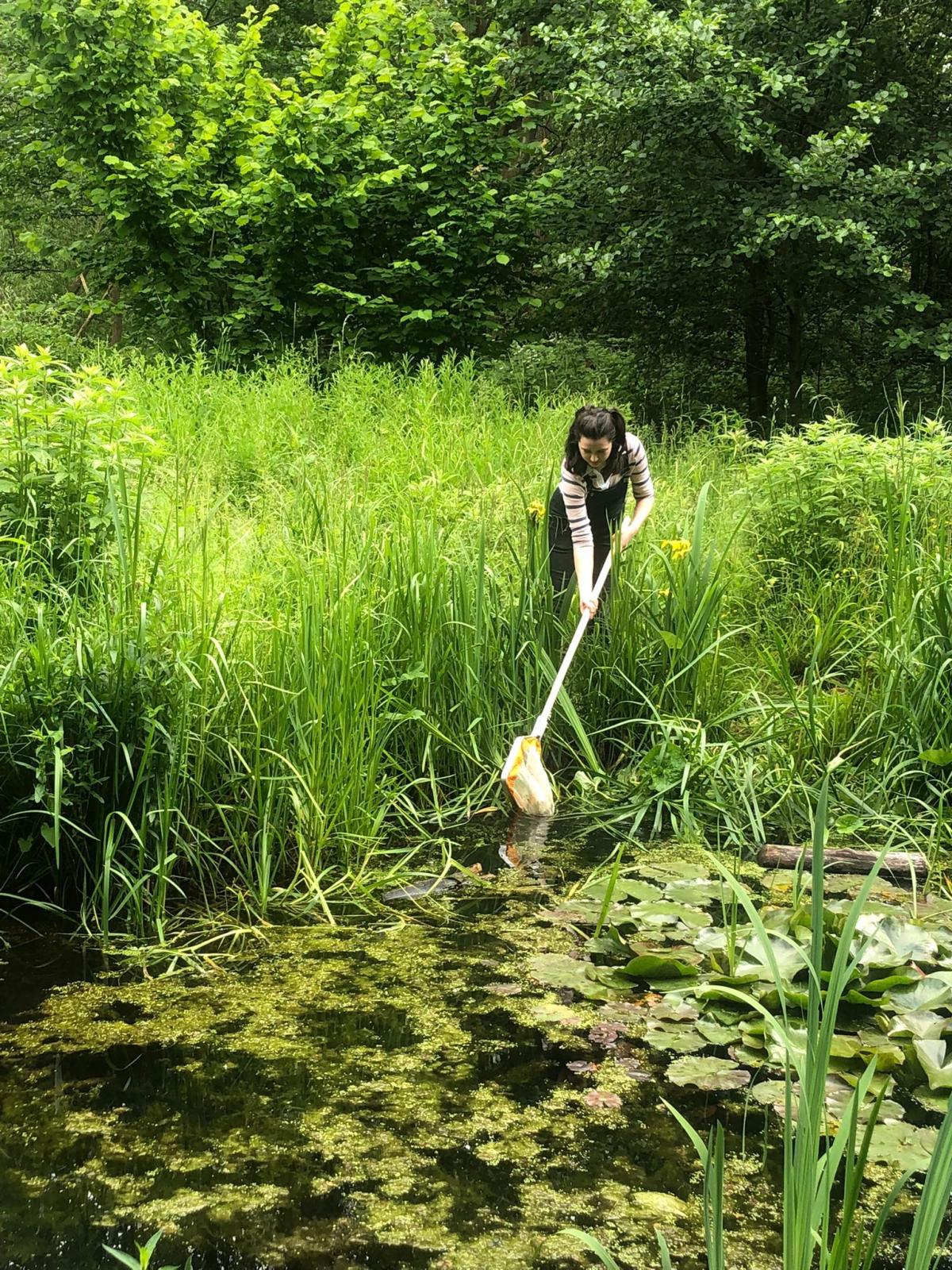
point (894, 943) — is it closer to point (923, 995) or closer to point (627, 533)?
point (923, 995)

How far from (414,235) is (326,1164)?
9.46 meters

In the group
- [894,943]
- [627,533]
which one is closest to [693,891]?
[894,943]

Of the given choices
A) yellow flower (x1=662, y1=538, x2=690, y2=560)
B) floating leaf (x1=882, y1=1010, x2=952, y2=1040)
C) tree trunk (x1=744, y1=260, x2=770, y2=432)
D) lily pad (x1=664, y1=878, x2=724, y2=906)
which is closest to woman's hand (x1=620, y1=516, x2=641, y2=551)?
yellow flower (x1=662, y1=538, x2=690, y2=560)

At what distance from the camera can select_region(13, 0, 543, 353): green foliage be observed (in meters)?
9.27

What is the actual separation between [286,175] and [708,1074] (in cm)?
906

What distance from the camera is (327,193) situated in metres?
9.75

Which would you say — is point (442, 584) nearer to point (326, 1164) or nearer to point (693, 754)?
point (693, 754)

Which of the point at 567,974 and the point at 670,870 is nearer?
the point at 567,974

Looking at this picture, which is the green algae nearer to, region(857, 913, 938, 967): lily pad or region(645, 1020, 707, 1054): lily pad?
region(645, 1020, 707, 1054): lily pad

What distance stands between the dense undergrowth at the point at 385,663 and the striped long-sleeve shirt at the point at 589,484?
0.11m

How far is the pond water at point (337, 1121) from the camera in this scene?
5.61 ft

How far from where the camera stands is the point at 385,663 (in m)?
3.71

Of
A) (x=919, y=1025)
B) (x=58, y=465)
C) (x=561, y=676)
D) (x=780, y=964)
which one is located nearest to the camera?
(x=919, y=1025)

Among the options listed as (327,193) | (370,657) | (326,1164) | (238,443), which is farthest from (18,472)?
(327,193)
